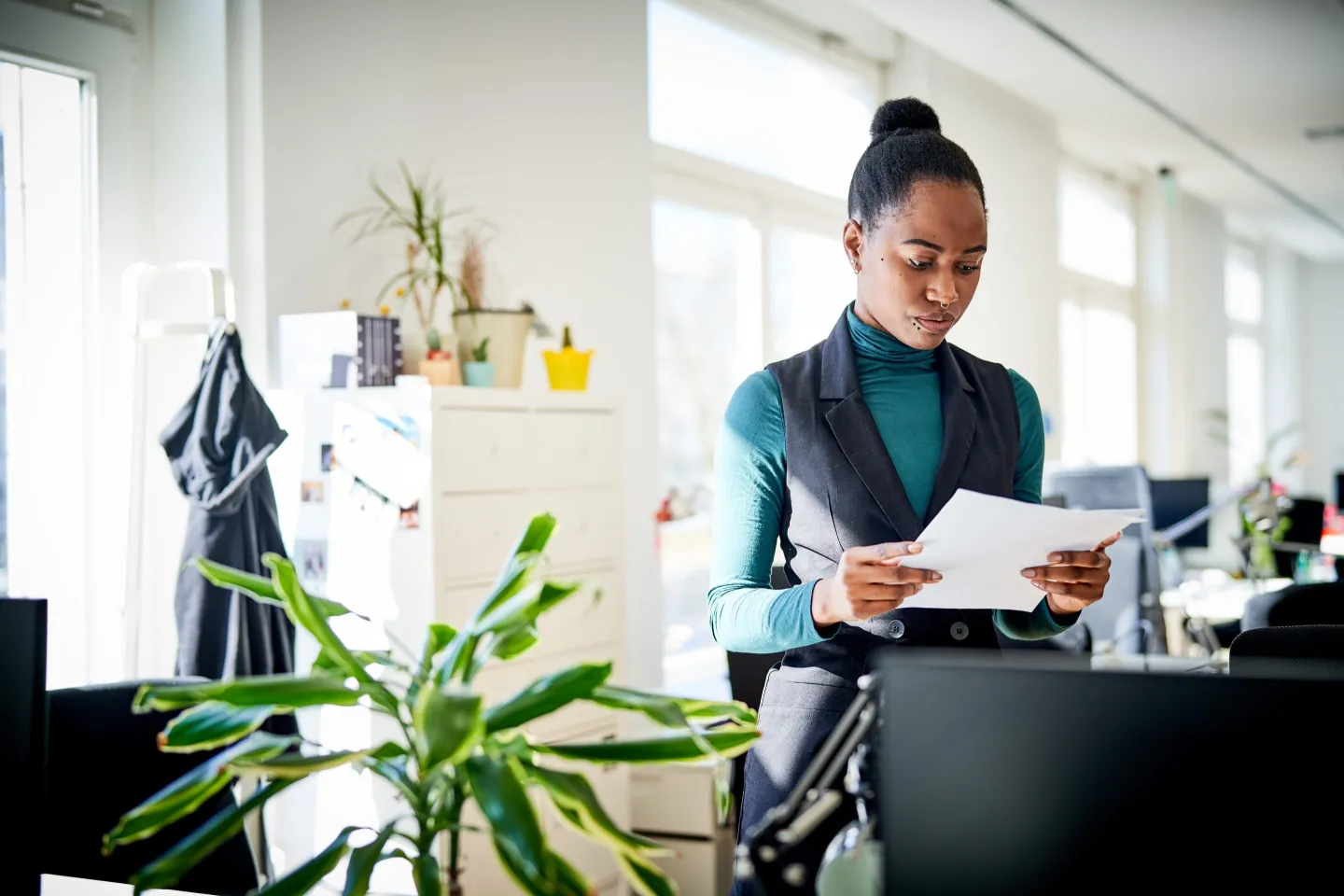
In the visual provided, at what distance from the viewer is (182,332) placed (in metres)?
3.00

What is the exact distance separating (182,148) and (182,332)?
641 mm

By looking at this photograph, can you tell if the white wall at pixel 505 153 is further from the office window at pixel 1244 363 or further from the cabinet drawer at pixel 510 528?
the office window at pixel 1244 363

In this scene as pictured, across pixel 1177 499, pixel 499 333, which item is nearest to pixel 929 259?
pixel 499 333

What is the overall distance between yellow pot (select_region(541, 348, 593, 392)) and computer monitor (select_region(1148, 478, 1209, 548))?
3396 millimetres

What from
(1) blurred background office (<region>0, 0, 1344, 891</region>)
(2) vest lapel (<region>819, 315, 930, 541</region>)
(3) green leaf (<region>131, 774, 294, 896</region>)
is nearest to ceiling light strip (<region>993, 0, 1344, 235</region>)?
(1) blurred background office (<region>0, 0, 1344, 891</region>)

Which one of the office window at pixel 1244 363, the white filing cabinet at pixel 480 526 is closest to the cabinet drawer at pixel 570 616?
the white filing cabinet at pixel 480 526

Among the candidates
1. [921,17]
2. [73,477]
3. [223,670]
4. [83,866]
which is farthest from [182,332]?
[921,17]

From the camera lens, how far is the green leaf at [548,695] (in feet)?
3.24

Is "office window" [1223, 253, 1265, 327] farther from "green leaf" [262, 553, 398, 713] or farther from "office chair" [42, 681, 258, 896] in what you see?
"green leaf" [262, 553, 398, 713]

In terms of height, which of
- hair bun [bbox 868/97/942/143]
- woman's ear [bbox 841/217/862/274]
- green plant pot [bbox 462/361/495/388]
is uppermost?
hair bun [bbox 868/97/942/143]

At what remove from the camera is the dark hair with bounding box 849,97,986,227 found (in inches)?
57.9

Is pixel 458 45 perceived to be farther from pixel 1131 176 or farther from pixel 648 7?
pixel 1131 176

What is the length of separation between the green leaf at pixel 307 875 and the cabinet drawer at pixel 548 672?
2073mm

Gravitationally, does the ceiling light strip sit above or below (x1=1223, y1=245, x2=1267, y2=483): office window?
above
